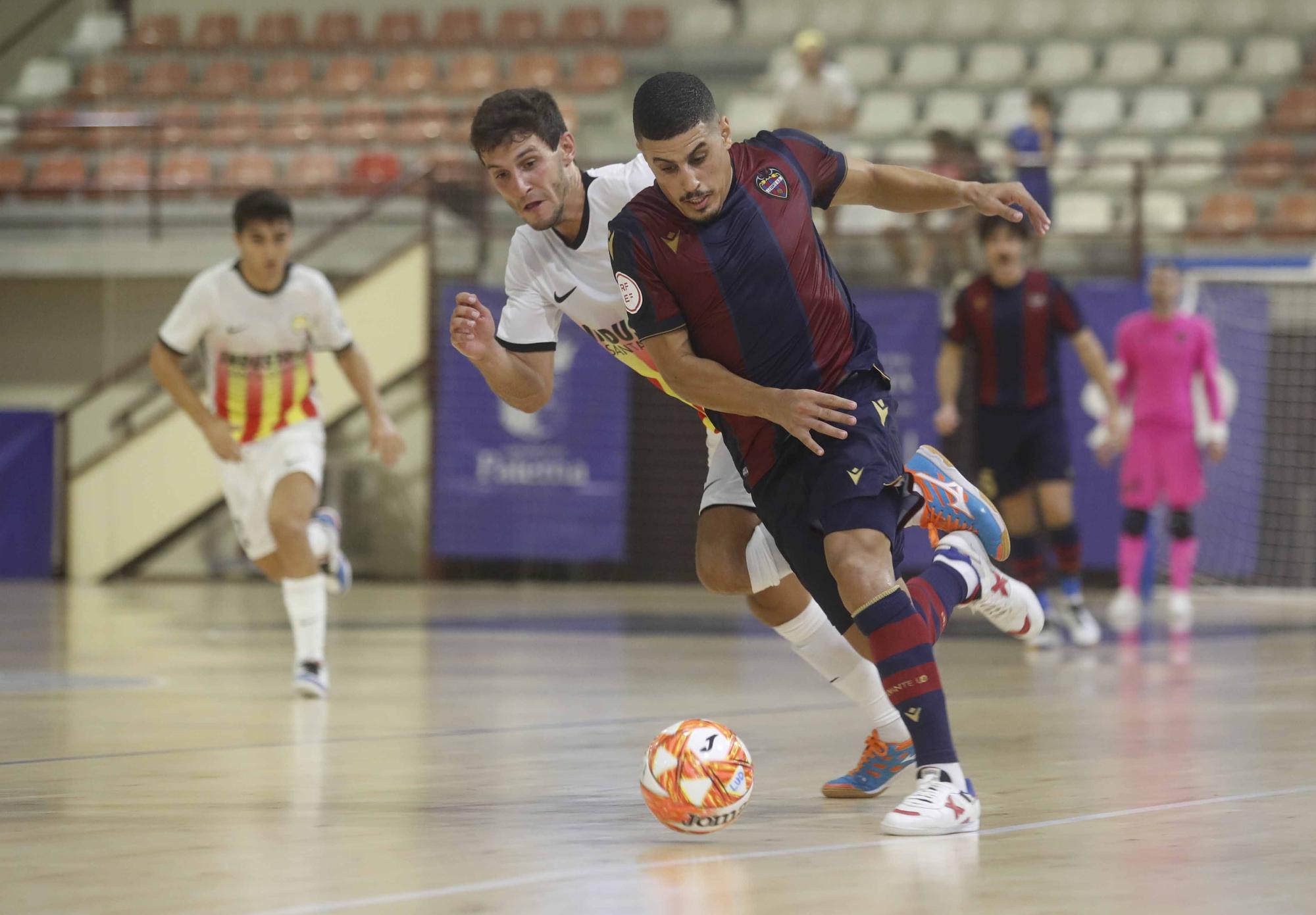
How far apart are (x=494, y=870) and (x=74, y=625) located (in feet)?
25.9

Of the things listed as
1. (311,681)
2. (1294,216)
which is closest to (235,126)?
(1294,216)

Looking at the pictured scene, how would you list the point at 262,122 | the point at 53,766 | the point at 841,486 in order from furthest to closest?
the point at 262,122 < the point at 53,766 < the point at 841,486

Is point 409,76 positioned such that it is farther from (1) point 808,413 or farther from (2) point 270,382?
(1) point 808,413

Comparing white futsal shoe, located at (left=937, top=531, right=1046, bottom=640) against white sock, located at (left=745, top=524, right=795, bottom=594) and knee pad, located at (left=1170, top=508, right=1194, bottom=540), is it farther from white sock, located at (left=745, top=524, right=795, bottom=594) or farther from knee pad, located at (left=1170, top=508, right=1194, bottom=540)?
knee pad, located at (left=1170, top=508, right=1194, bottom=540)

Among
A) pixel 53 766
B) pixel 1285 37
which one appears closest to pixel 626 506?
pixel 1285 37

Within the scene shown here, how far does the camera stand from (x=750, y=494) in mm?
4648

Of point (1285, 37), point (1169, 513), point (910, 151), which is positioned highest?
point (1285, 37)

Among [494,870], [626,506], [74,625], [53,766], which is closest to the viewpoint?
[494,870]

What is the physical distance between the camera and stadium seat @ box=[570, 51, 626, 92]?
1797cm

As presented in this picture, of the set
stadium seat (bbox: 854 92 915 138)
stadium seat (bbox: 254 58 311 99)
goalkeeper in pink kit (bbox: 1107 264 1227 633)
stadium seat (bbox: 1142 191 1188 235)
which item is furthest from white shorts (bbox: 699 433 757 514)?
stadium seat (bbox: 254 58 311 99)

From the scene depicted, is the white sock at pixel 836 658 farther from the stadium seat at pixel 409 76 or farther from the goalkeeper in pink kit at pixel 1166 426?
the stadium seat at pixel 409 76

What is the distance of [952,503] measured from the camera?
484 cm

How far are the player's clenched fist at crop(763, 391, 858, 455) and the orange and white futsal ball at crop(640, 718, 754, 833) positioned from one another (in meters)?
0.77

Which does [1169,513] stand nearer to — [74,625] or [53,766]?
[74,625]
